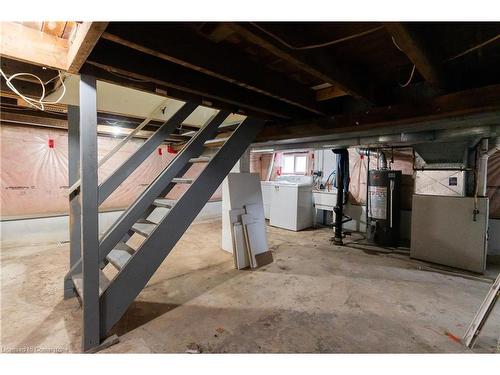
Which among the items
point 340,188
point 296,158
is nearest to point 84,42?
point 340,188

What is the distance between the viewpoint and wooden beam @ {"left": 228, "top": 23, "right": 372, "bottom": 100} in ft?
3.46

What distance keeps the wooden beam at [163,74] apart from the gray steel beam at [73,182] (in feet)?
3.18

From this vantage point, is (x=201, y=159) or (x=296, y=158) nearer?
(x=201, y=159)

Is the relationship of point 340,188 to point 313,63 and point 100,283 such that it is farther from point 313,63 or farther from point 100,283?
point 100,283

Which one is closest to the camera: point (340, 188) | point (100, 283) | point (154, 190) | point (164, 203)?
point (100, 283)

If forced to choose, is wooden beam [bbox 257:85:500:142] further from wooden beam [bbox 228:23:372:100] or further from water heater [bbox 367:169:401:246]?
water heater [bbox 367:169:401:246]

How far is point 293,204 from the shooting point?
16.6ft

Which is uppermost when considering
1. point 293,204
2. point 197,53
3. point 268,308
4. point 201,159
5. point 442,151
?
point 197,53

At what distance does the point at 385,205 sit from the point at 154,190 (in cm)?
376

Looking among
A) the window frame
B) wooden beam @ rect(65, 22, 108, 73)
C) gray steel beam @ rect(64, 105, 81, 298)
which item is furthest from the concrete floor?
the window frame

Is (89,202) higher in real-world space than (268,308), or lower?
higher

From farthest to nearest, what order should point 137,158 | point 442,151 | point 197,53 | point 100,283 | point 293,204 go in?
1. point 293,204
2. point 442,151
3. point 137,158
4. point 100,283
5. point 197,53

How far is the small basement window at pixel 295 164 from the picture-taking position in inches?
247

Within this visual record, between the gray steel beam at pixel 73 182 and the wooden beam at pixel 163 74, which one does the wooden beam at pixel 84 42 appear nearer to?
the wooden beam at pixel 163 74
